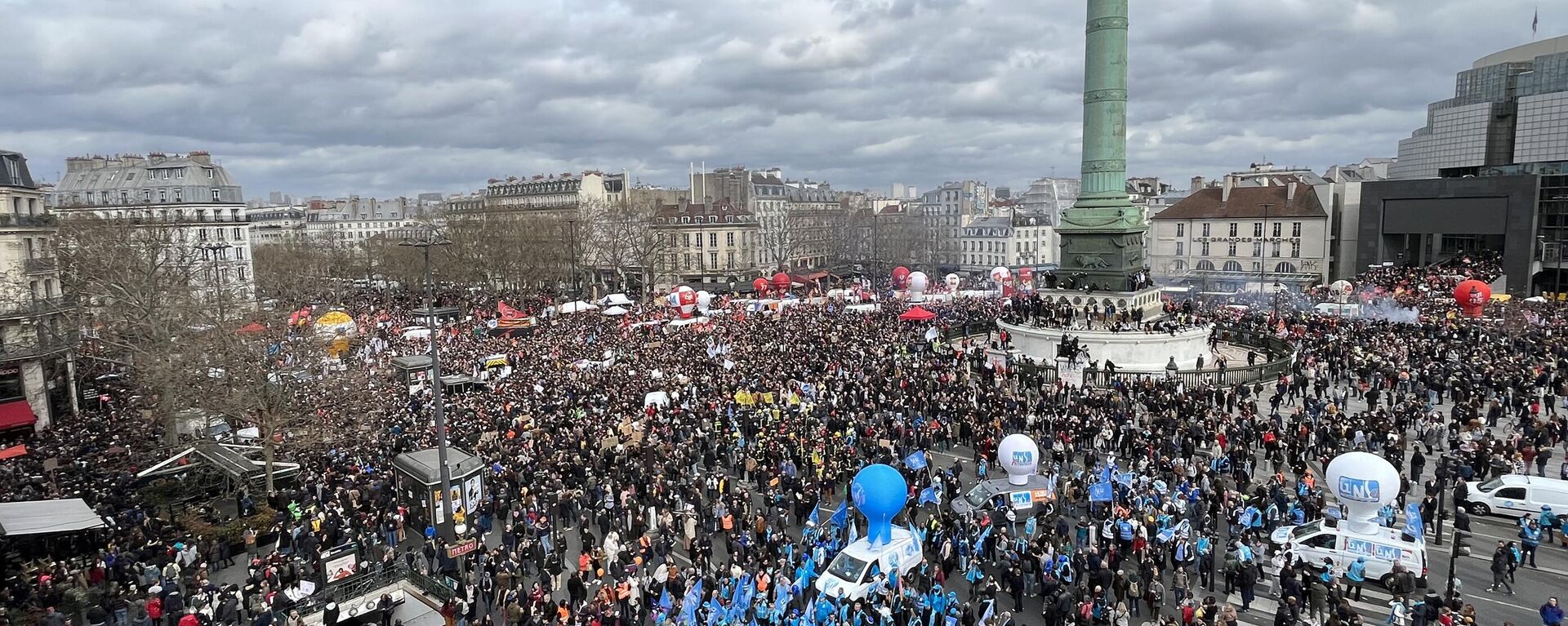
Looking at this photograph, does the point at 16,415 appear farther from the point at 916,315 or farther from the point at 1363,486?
the point at 1363,486

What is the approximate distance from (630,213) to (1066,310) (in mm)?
42698

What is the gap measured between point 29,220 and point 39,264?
2006 mm

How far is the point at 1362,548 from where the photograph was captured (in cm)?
1395

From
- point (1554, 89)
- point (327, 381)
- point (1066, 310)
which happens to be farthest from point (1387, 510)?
point (1554, 89)

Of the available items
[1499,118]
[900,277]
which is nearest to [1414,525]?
[900,277]

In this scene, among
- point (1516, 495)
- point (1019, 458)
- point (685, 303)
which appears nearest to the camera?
point (1516, 495)

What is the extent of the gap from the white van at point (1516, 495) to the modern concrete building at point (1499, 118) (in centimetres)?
4764

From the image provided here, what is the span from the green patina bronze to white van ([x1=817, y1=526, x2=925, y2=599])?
75.0 feet

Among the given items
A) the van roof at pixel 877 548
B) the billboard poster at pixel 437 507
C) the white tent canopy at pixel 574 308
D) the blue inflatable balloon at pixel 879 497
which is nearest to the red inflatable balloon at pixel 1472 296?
the van roof at pixel 877 548

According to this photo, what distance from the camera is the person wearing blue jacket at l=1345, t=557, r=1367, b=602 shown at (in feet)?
44.2

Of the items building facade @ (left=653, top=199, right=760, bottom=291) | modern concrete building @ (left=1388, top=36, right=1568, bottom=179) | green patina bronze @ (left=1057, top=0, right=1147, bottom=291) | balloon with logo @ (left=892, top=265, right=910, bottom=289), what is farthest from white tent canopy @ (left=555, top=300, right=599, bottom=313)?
modern concrete building @ (left=1388, top=36, right=1568, bottom=179)

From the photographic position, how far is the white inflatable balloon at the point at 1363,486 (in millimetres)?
14055

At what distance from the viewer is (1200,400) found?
2298cm

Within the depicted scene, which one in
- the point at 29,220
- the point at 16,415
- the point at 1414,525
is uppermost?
the point at 29,220
